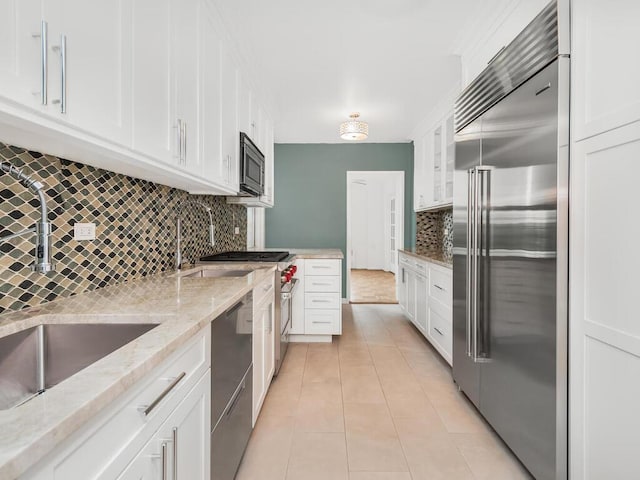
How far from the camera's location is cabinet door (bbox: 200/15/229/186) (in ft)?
6.35

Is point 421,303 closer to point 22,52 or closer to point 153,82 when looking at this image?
point 153,82

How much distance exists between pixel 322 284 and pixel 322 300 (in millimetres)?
166

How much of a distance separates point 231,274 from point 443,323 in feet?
5.95

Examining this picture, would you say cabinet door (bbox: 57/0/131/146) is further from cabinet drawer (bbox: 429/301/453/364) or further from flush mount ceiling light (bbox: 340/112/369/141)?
flush mount ceiling light (bbox: 340/112/369/141)

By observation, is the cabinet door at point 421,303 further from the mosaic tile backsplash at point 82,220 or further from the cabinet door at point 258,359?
the mosaic tile backsplash at point 82,220

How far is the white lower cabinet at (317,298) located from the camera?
3.71m

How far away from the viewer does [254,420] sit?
2016mm

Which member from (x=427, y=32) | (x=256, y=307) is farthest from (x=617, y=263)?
(x=427, y=32)

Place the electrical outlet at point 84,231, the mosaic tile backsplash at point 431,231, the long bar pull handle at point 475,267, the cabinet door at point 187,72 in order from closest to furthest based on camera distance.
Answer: the electrical outlet at point 84,231, the cabinet door at point 187,72, the long bar pull handle at point 475,267, the mosaic tile backsplash at point 431,231

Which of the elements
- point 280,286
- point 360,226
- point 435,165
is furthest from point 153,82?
point 360,226

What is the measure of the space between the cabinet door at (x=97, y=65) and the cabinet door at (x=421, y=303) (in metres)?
3.07

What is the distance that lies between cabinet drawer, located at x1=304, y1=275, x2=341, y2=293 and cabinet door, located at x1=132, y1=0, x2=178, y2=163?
7.67 ft

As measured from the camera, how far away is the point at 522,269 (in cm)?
167

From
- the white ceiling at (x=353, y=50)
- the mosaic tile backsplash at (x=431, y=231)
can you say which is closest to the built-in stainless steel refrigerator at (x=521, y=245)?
the white ceiling at (x=353, y=50)
